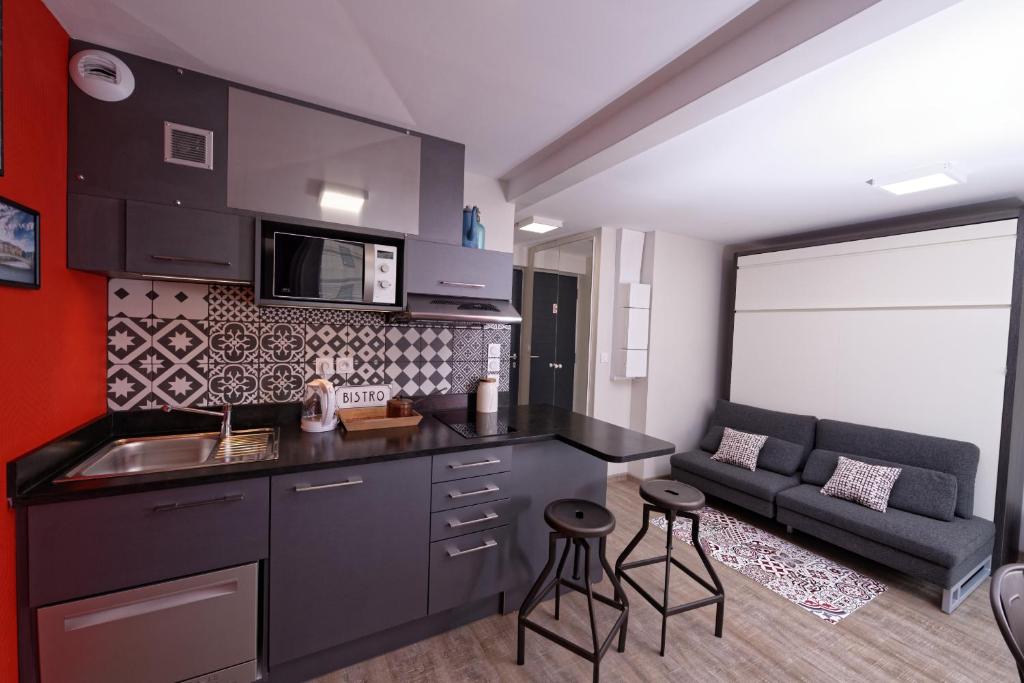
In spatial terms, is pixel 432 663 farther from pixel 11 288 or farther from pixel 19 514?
pixel 11 288

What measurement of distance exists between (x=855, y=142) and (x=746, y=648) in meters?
2.59

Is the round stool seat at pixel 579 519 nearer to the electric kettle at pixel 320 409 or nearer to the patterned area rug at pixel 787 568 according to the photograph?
the patterned area rug at pixel 787 568

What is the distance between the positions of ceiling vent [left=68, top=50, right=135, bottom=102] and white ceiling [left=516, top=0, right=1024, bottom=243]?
90.1 inches

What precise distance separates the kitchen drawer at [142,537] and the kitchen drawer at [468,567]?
751 millimetres

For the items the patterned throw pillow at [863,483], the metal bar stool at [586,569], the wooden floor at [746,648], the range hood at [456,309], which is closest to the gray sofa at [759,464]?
the patterned throw pillow at [863,483]

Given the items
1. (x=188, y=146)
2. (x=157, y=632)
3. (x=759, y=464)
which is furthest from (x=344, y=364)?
(x=759, y=464)

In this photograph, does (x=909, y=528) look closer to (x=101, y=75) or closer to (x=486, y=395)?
(x=486, y=395)

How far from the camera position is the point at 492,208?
2939 mm

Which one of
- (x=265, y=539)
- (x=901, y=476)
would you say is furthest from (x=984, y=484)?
(x=265, y=539)

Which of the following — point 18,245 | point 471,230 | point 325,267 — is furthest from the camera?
point 471,230

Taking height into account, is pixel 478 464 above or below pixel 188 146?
below


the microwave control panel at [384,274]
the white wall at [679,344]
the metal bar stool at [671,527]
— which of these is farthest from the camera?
the white wall at [679,344]

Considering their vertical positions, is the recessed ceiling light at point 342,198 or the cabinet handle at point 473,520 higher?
the recessed ceiling light at point 342,198

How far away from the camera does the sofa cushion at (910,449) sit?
274cm
